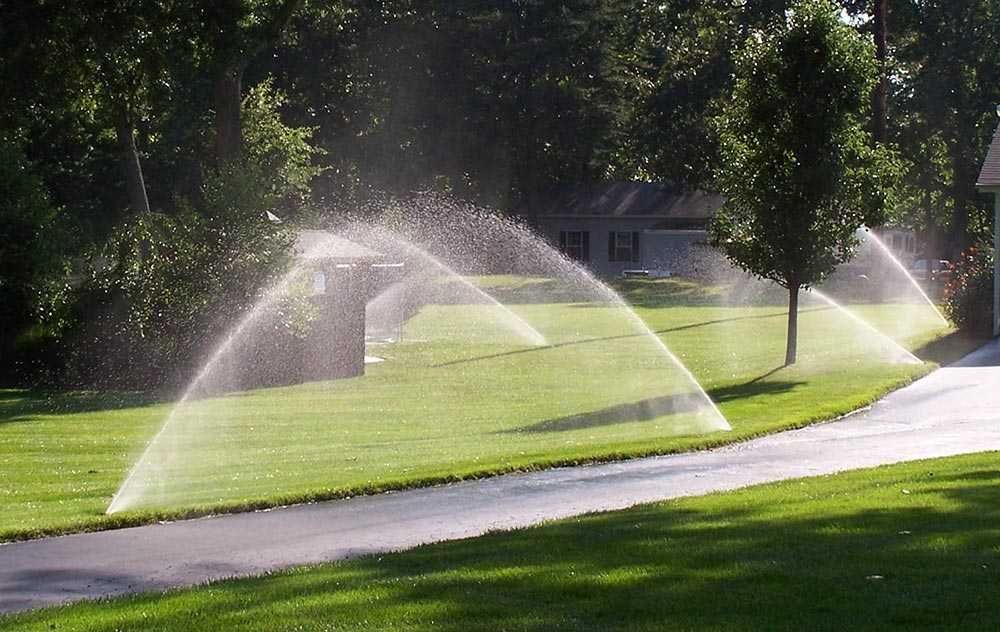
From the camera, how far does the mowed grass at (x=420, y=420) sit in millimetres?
14680

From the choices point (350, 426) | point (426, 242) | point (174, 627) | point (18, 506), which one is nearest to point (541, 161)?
point (426, 242)

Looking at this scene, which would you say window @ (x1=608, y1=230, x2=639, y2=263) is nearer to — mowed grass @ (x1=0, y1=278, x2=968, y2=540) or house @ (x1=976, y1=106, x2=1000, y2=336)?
house @ (x1=976, y1=106, x2=1000, y2=336)

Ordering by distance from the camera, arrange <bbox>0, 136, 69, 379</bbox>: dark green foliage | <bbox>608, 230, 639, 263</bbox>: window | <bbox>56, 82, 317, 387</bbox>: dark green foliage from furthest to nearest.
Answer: <bbox>608, 230, 639, 263</bbox>: window → <bbox>56, 82, 317, 387</bbox>: dark green foliage → <bbox>0, 136, 69, 379</bbox>: dark green foliage

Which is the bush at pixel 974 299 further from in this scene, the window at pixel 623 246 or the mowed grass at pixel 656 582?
the window at pixel 623 246

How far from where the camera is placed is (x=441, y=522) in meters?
12.6

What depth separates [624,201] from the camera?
7656 centimetres

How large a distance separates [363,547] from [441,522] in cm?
137

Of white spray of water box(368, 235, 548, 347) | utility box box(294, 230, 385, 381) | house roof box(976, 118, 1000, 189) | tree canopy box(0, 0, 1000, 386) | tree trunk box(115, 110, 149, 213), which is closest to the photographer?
utility box box(294, 230, 385, 381)

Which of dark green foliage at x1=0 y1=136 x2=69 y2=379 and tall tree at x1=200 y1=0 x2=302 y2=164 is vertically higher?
tall tree at x1=200 y1=0 x2=302 y2=164

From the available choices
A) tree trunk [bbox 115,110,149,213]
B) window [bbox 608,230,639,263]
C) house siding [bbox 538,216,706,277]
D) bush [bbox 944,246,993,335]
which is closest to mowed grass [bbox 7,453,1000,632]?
bush [bbox 944,246,993,335]

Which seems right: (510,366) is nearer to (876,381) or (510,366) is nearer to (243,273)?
(243,273)

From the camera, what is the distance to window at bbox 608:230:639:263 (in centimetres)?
7656

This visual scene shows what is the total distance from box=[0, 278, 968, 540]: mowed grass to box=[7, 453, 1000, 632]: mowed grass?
150 inches

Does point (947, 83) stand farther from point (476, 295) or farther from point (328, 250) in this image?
point (328, 250)
